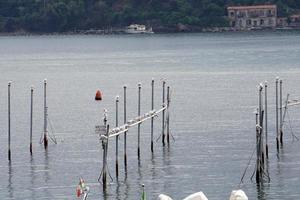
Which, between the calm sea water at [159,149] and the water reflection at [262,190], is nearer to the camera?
the water reflection at [262,190]

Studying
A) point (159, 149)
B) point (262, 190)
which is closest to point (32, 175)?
point (159, 149)

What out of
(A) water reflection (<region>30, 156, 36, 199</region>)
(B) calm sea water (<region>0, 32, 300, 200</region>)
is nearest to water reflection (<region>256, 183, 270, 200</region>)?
(B) calm sea water (<region>0, 32, 300, 200</region>)

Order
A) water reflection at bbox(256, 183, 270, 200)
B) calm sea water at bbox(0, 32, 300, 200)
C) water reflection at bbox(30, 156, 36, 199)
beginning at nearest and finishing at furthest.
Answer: water reflection at bbox(256, 183, 270, 200), water reflection at bbox(30, 156, 36, 199), calm sea water at bbox(0, 32, 300, 200)

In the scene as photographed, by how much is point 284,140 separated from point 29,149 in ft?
64.5

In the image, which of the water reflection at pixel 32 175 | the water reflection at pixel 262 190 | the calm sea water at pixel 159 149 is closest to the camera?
the water reflection at pixel 262 190

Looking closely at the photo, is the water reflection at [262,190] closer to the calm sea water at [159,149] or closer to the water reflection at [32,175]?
the calm sea water at [159,149]

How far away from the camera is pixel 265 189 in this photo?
8125 centimetres

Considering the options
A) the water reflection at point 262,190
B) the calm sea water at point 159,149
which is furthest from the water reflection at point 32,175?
the water reflection at point 262,190

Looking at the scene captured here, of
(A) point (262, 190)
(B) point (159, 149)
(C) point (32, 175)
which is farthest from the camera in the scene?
(B) point (159, 149)

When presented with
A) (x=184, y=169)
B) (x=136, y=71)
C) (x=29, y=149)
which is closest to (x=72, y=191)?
(x=184, y=169)

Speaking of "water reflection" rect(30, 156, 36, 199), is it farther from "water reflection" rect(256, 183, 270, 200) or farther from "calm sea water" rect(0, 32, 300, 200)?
"water reflection" rect(256, 183, 270, 200)

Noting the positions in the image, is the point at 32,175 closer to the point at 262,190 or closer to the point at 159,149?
the point at 159,149

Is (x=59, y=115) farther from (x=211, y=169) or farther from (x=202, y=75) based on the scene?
(x=202, y=75)

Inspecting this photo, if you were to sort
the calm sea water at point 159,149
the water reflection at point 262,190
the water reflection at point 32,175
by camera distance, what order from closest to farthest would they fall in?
the water reflection at point 262,190
the water reflection at point 32,175
the calm sea water at point 159,149
